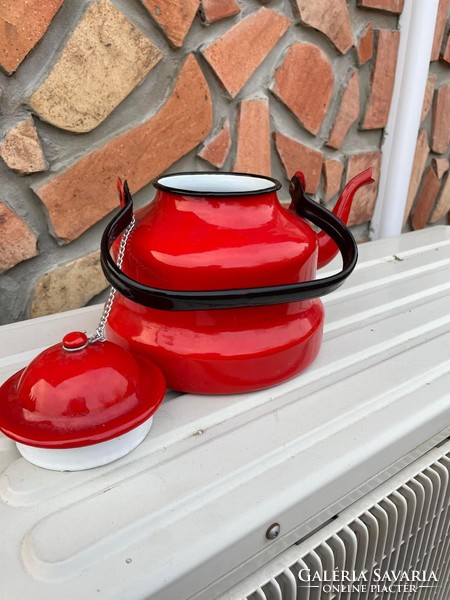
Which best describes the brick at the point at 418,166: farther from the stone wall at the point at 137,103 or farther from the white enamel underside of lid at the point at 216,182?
the white enamel underside of lid at the point at 216,182

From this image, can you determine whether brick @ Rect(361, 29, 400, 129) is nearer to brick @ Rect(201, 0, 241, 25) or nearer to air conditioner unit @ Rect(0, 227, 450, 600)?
brick @ Rect(201, 0, 241, 25)

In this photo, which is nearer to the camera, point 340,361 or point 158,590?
point 158,590

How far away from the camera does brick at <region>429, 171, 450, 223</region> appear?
123 centimetres

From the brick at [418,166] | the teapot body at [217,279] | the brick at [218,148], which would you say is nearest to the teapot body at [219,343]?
the teapot body at [217,279]

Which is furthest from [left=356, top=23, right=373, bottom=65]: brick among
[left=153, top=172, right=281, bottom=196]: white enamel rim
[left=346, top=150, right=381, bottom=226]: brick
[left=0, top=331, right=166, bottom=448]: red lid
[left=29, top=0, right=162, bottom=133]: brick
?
[left=0, top=331, right=166, bottom=448]: red lid

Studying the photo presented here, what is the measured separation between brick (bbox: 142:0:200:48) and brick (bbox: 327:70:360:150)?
1.10ft

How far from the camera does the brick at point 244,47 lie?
2.38 ft

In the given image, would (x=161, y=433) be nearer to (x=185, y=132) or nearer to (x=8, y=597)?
(x=8, y=597)

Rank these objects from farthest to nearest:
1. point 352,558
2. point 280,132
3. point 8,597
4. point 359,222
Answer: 1. point 359,222
2. point 280,132
3. point 352,558
4. point 8,597

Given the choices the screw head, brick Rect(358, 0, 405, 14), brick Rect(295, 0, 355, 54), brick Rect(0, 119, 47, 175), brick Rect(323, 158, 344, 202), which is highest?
brick Rect(358, 0, 405, 14)

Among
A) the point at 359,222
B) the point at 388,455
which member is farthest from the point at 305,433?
the point at 359,222

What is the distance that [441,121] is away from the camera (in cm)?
113

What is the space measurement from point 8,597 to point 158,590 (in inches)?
3.3

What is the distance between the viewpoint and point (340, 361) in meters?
0.53
